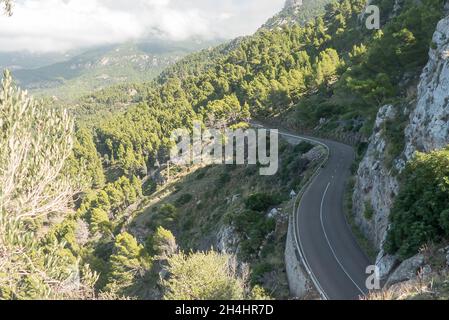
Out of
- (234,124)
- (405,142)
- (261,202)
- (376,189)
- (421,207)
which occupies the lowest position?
(261,202)

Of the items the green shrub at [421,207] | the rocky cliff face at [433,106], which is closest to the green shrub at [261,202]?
the rocky cliff face at [433,106]

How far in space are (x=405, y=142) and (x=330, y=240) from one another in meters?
9.78

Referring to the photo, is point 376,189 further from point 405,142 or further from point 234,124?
point 234,124

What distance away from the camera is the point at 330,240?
31.0m

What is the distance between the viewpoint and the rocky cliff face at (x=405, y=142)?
24062mm

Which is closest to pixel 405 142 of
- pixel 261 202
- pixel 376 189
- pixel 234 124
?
pixel 376 189

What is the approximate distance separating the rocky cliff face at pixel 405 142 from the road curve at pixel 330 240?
2066 mm

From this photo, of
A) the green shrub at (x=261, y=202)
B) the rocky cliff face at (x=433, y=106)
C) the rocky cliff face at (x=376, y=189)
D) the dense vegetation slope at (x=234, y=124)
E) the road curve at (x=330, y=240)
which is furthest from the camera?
the green shrub at (x=261, y=202)

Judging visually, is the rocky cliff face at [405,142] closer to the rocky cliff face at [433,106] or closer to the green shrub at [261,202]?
the rocky cliff face at [433,106]

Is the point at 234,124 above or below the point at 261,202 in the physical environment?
above

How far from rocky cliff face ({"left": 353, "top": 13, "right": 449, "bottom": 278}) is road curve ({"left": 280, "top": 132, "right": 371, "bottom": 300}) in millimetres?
2066

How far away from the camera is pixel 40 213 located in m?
16.9

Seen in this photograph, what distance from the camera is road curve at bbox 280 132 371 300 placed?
80.4ft

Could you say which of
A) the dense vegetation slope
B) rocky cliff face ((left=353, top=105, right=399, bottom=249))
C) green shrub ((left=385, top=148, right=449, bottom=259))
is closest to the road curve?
rocky cliff face ((left=353, top=105, right=399, bottom=249))
